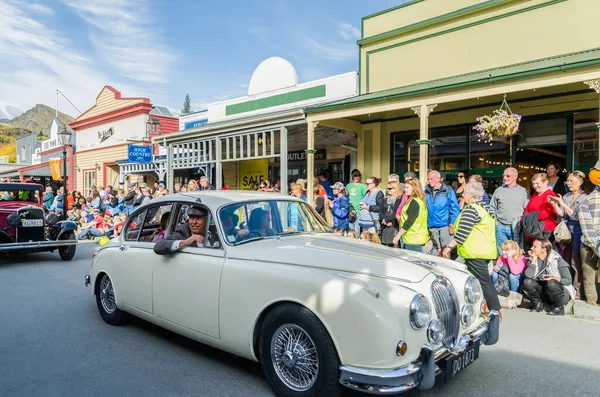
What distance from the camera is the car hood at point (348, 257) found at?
3.16 metres

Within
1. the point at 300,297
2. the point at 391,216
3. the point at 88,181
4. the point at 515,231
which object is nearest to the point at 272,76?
the point at 391,216

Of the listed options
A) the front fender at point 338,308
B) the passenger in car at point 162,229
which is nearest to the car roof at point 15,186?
the passenger in car at point 162,229

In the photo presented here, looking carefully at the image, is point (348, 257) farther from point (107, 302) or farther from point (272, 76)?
point (272, 76)

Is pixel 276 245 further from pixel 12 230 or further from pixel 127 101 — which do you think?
pixel 127 101

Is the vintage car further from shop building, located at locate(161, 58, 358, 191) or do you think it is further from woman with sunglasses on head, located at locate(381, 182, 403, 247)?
woman with sunglasses on head, located at locate(381, 182, 403, 247)

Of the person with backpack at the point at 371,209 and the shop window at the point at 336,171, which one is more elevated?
the shop window at the point at 336,171

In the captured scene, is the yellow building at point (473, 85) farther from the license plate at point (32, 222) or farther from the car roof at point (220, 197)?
the license plate at point (32, 222)

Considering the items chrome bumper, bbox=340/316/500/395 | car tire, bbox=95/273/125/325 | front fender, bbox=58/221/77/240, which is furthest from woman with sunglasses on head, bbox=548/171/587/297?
front fender, bbox=58/221/77/240

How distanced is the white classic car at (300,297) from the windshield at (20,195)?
7934 millimetres

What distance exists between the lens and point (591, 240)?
5.74 m

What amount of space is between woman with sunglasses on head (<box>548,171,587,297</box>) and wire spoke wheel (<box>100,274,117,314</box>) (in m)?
6.18

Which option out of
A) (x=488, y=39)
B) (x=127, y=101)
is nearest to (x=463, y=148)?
(x=488, y=39)

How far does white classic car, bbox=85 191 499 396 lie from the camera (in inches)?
112

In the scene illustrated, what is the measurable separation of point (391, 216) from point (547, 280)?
2.42m
